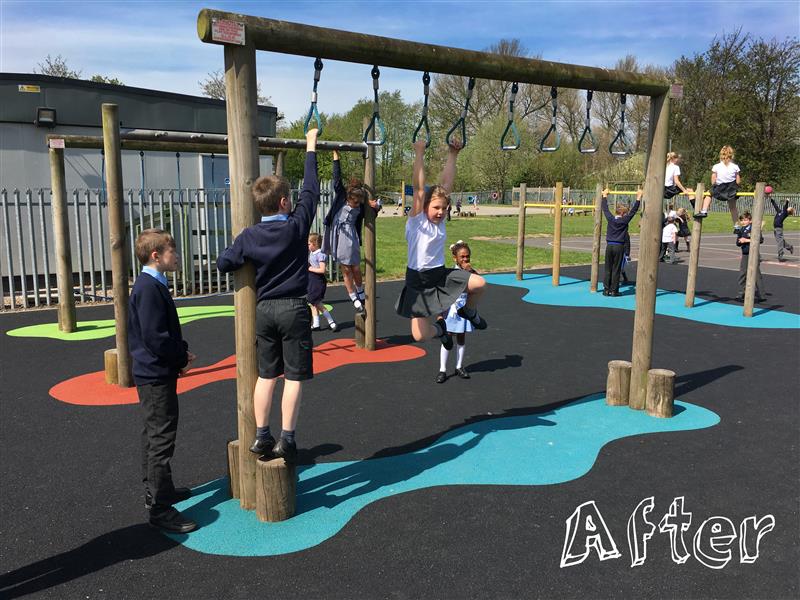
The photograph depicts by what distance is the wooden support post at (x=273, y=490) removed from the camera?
3.51 meters

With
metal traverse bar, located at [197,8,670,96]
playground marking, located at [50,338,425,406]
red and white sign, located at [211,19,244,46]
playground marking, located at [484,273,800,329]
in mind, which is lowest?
playground marking, located at [50,338,425,406]

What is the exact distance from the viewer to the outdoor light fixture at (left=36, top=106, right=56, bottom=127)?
40.7 ft

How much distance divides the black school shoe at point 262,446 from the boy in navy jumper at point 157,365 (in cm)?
46

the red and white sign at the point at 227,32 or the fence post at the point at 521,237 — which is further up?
the red and white sign at the point at 227,32

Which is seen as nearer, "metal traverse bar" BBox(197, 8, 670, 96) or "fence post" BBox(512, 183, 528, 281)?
"metal traverse bar" BBox(197, 8, 670, 96)

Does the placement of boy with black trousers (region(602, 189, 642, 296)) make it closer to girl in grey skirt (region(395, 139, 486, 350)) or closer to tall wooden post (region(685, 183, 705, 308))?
tall wooden post (region(685, 183, 705, 308))

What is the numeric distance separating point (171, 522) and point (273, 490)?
576 mm

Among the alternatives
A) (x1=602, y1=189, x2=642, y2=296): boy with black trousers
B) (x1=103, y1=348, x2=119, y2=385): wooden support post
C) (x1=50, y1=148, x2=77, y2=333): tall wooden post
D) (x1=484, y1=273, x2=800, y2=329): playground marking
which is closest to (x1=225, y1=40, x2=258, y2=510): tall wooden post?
(x1=103, y1=348, x2=119, y2=385): wooden support post

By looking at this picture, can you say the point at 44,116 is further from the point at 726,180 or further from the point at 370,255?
the point at 726,180

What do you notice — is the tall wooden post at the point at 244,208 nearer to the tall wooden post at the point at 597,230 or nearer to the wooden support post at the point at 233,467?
the wooden support post at the point at 233,467

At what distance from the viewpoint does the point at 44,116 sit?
12414 millimetres

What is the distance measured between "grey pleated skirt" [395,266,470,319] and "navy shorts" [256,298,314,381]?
161 cm

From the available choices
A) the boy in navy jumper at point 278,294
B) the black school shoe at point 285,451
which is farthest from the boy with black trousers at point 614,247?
the black school shoe at point 285,451

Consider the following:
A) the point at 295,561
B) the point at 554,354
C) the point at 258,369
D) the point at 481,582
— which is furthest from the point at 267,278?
the point at 554,354
